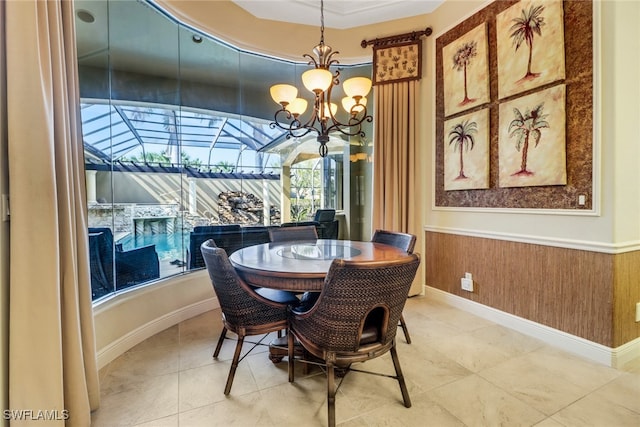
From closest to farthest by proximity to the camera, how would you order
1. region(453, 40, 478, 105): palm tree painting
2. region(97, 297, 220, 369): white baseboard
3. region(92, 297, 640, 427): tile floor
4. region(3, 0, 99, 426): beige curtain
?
1. region(3, 0, 99, 426): beige curtain
2. region(92, 297, 640, 427): tile floor
3. region(97, 297, 220, 369): white baseboard
4. region(453, 40, 478, 105): palm tree painting

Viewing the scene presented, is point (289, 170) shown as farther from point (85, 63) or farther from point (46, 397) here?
point (46, 397)

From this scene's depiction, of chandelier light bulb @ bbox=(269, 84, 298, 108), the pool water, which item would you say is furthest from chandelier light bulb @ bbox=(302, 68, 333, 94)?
the pool water

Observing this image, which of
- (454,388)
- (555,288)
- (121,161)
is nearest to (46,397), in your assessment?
(454,388)

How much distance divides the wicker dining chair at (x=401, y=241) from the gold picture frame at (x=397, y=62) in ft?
6.58

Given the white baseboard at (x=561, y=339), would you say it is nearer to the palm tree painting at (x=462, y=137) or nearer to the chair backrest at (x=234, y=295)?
the palm tree painting at (x=462, y=137)

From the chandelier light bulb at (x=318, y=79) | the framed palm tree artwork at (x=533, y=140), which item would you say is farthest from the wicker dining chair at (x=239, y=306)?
the framed palm tree artwork at (x=533, y=140)

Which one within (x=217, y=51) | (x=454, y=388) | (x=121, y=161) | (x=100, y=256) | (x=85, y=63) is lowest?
(x=454, y=388)

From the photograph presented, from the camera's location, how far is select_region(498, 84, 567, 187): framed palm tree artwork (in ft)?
7.51

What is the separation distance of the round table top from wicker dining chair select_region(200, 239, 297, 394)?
0.32 feet

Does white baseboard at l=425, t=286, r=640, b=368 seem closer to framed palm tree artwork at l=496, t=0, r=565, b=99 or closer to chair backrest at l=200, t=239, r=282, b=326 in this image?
framed palm tree artwork at l=496, t=0, r=565, b=99

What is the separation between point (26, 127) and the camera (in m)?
1.23

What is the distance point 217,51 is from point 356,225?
305 centimetres

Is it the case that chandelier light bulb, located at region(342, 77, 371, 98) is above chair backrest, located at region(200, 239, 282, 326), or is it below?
above

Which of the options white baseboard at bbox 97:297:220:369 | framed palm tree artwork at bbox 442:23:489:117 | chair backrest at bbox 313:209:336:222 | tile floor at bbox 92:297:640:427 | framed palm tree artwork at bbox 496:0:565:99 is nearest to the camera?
tile floor at bbox 92:297:640:427
